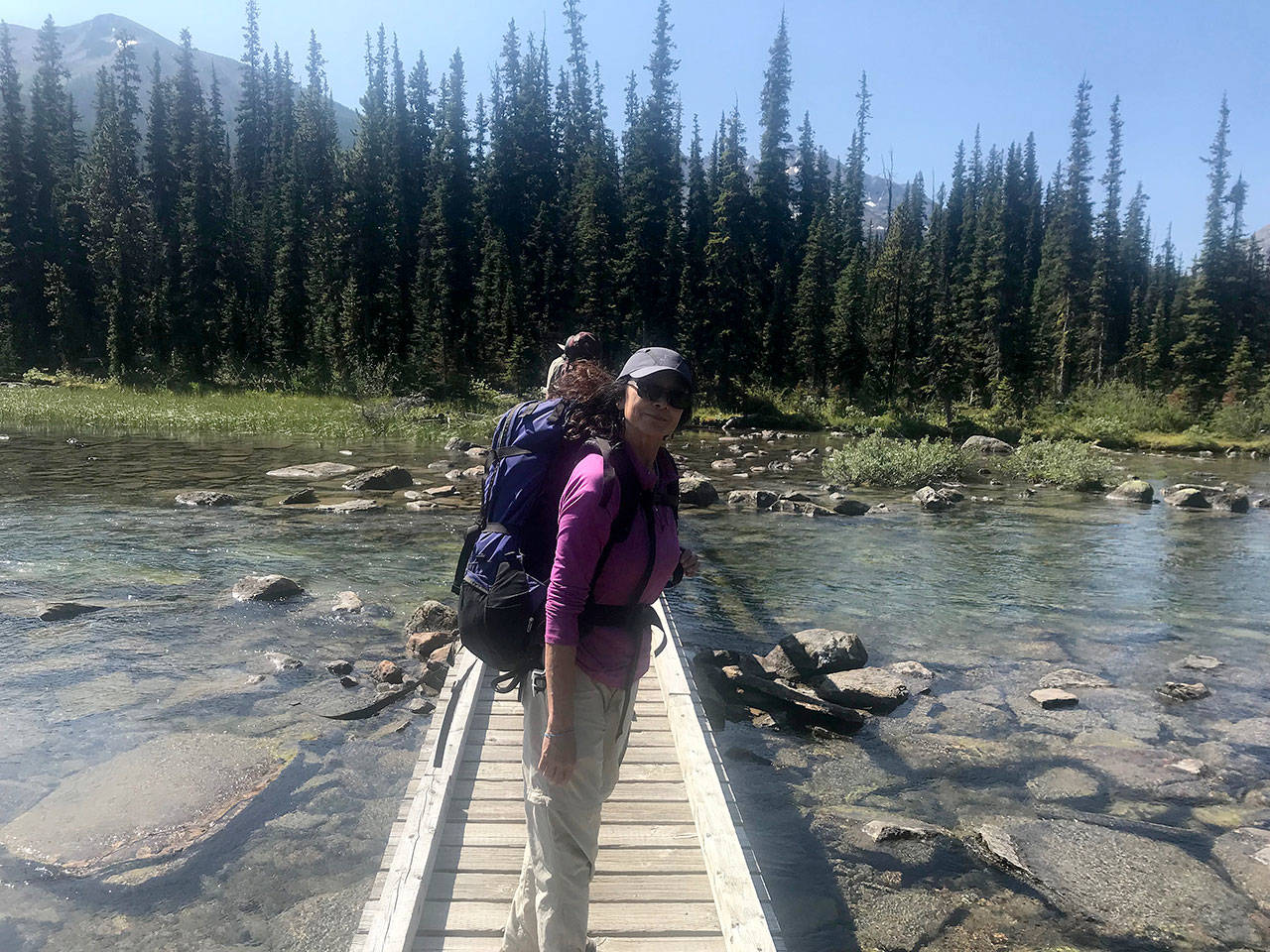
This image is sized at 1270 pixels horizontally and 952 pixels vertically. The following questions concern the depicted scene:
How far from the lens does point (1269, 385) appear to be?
49.2 m

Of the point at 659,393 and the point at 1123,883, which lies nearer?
the point at 659,393

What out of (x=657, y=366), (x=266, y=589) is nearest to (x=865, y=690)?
(x=657, y=366)

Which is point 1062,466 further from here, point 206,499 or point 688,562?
point 688,562

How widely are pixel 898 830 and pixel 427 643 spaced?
557cm

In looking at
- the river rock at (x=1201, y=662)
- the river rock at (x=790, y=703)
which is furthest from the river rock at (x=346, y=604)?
the river rock at (x=1201, y=662)

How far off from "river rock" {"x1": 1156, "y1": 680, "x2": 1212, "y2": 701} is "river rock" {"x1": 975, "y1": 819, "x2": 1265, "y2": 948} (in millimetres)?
3694

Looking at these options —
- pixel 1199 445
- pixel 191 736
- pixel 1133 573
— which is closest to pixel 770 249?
pixel 1199 445

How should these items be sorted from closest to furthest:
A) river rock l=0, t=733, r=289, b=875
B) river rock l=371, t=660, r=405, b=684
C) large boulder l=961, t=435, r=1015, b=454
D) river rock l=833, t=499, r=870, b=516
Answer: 1. river rock l=0, t=733, r=289, b=875
2. river rock l=371, t=660, r=405, b=684
3. river rock l=833, t=499, r=870, b=516
4. large boulder l=961, t=435, r=1015, b=454

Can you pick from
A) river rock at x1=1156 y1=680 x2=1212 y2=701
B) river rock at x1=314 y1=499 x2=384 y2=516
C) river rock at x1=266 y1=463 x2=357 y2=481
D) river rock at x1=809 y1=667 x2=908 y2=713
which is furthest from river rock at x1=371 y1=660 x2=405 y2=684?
river rock at x1=266 y1=463 x2=357 y2=481

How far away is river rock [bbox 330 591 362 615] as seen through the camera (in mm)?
11570

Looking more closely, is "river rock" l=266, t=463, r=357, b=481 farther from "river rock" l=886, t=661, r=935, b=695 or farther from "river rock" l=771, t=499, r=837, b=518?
"river rock" l=886, t=661, r=935, b=695

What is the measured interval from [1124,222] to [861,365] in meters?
48.0

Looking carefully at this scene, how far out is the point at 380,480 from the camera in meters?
22.0

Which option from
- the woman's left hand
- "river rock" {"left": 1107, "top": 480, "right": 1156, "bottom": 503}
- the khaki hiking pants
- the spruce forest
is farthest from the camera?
the spruce forest
